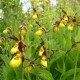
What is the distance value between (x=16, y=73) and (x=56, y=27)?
22.6 inches

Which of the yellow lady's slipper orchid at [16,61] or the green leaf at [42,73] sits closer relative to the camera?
the yellow lady's slipper orchid at [16,61]

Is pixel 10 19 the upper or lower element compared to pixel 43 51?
upper

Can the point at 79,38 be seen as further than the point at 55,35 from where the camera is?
No

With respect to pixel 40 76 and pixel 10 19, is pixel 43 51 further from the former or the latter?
pixel 10 19

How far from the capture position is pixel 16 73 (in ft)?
5.84

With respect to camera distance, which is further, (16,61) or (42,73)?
(42,73)

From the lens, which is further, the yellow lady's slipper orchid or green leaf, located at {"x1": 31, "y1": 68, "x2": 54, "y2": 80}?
green leaf, located at {"x1": 31, "y1": 68, "x2": 54, "y2": 80}

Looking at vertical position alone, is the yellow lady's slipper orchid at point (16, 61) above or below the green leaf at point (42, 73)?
above

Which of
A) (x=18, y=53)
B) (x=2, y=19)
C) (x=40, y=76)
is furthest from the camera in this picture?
(x=2, y=19)

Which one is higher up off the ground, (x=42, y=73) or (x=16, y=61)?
(x=16, y=61)

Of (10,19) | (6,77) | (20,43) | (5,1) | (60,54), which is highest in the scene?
(5,1)

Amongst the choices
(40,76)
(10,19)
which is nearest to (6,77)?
(40,76)

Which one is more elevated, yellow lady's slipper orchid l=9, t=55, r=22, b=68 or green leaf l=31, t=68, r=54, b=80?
yellow lady's slipper orchid l=9, t=55, r=22, b=68

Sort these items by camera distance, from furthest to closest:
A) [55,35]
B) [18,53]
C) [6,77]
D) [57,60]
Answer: [55,35] → [57,60] → [6,77] → [18,53]
